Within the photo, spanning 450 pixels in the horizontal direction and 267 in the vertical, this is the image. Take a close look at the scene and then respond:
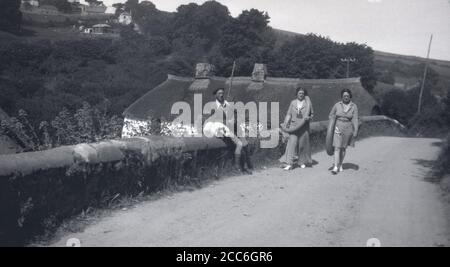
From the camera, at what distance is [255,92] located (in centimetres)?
3091

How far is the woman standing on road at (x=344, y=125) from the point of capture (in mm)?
9031

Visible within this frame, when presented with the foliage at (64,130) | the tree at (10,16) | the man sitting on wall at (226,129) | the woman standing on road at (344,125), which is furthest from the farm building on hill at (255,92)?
the tree at (10,16)

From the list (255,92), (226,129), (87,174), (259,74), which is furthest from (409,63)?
(87,174)

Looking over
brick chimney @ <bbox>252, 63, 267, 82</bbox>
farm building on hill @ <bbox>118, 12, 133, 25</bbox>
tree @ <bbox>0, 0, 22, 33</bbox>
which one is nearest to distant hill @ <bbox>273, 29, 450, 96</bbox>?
brick chimney @ <bbox>252, 63, 267, 82</bbox>

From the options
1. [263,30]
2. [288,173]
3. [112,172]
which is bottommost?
[288,173]

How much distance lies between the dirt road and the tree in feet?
148

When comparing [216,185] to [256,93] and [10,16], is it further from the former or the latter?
[10,16]

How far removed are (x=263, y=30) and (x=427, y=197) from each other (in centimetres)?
6172
